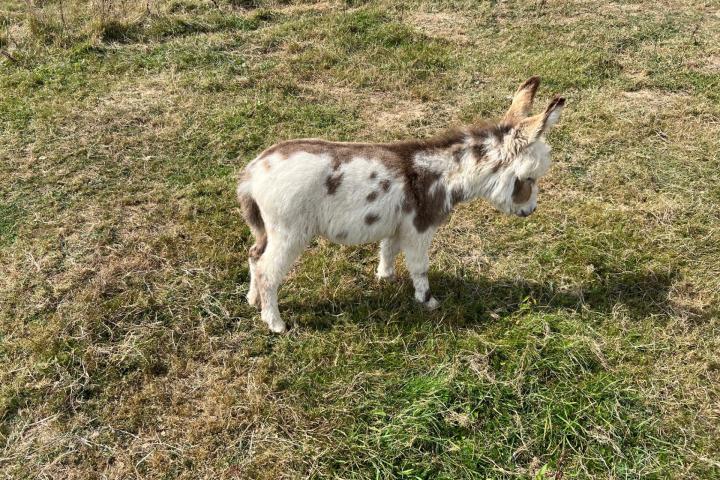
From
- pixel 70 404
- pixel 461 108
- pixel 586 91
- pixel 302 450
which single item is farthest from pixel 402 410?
pixel 586 91

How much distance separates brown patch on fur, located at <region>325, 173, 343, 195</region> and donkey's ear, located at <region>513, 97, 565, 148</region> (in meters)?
1.53

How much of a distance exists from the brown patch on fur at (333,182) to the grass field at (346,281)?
52.9 inches

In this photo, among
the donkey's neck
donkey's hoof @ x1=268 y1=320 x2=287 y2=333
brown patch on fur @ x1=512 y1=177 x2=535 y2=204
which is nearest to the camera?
the donkey's neck

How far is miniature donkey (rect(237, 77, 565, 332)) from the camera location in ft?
12.9

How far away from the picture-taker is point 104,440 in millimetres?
3725

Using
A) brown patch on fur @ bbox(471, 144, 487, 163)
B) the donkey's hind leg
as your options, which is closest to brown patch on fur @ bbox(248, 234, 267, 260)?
the donkey's hind leg

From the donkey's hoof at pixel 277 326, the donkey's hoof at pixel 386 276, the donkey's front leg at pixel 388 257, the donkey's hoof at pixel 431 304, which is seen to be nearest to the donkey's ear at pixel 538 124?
the donkey's front leg at pixel 388 257

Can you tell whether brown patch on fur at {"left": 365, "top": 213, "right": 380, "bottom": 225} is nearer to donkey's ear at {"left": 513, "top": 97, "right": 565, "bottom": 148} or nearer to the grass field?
the grass field

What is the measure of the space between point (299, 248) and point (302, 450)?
5.11 feet

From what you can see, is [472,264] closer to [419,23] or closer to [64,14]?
[419,23]

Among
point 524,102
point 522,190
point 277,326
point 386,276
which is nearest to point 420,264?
point 386,276

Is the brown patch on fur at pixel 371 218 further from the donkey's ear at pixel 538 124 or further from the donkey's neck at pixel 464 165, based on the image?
the donkey's ear at pixel 538 124

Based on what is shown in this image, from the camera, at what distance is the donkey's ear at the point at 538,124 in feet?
12.5

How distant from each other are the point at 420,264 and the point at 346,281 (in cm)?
91
